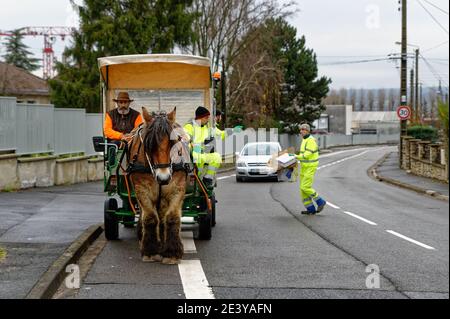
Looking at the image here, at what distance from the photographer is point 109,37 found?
135 feet

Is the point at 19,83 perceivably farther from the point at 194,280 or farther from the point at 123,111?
the point at 194,280

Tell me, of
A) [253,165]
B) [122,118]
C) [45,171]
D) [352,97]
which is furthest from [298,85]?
[352,97]

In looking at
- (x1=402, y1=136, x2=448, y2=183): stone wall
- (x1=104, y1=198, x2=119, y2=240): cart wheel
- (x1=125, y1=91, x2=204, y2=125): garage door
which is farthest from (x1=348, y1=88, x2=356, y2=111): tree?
(x1=104, y1=198, x2=119, y2=240): cart wheel

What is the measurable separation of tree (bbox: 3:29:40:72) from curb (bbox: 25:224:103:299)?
212ft

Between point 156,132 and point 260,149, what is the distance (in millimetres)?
22257

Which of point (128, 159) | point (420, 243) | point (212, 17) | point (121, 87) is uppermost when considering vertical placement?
point (212, 17)

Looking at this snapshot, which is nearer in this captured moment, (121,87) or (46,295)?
(46,295)

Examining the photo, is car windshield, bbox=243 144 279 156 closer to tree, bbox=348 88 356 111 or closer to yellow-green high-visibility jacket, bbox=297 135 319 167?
yellow-green high-visibility jacket, bbox=297 135 319 167

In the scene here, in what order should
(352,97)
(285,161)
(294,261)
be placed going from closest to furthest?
(294,261), (285,161), (352,97)

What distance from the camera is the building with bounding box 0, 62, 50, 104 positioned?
155ft

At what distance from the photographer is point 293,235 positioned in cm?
1227

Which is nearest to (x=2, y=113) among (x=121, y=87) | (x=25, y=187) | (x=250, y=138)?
(x=25, y=187)

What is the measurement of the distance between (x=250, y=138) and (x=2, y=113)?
28.2m

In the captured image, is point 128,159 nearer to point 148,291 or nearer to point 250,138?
point 148,291
